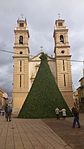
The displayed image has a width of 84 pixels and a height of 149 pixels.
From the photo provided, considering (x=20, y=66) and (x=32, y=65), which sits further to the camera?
(x=32, y=65)

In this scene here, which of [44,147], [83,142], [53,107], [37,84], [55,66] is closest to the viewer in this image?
[44,147]

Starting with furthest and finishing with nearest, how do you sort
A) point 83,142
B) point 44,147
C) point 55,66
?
point 55,66, point 83,142, point 44,147

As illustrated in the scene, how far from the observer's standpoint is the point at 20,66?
5497 cm

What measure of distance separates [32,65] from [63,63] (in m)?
7.24

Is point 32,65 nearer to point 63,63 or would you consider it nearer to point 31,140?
point 63,63

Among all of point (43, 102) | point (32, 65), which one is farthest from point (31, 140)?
point (32, 65)

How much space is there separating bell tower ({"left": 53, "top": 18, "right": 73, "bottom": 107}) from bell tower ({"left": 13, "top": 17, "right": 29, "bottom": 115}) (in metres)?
6.87

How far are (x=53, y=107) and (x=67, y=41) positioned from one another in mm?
33658

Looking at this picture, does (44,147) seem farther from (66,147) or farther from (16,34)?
(16,34)

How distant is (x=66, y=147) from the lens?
8750mm

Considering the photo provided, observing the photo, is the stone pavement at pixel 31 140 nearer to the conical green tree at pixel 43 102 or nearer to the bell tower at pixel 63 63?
the conical green tree at pixel 43 102

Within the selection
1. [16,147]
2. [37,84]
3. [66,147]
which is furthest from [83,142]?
[37,84]

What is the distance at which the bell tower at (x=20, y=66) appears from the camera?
52.8 m

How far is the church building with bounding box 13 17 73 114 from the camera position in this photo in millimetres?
53094
